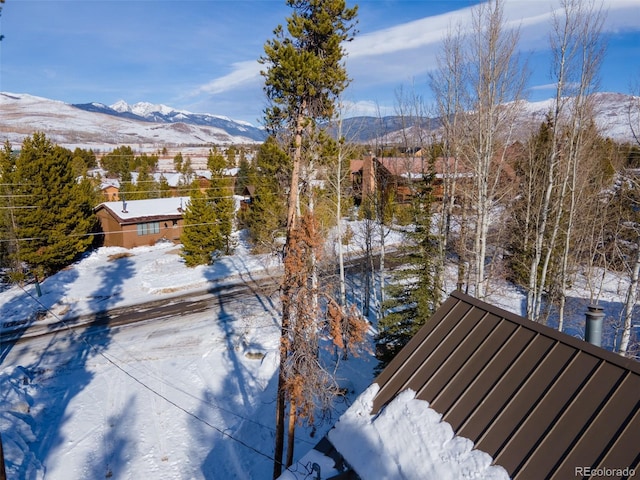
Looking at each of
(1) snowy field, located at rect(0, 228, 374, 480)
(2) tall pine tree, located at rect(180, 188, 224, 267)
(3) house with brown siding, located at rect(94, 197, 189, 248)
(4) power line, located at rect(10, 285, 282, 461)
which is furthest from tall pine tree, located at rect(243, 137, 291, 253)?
(3) house with brown siding, located at rect(94, 197, 189, 248)

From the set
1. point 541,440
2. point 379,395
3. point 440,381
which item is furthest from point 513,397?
point 379,395

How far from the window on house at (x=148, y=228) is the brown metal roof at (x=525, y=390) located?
122ft

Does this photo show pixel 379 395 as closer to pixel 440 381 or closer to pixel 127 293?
pixel 440 381

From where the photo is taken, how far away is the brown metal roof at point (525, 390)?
175 inches

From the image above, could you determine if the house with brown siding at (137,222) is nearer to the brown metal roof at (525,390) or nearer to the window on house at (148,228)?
the window on house at (148,228)

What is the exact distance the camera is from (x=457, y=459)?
4852 mm

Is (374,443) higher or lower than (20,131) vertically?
lower

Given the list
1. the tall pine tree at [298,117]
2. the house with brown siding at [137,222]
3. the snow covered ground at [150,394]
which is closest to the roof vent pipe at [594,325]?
the snow covered ground at [150,394]

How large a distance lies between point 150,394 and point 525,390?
14166mm

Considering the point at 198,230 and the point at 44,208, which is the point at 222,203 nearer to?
the point at 198,230

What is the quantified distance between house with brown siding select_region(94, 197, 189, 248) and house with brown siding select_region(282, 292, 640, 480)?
36.1 meters

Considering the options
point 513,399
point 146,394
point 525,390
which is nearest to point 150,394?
point 146,394

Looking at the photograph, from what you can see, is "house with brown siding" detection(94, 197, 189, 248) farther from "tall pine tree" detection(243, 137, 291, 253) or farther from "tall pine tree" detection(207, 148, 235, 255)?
"tall pine tree" detection(243, 137, 291, 253)

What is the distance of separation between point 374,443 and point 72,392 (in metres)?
14.7
